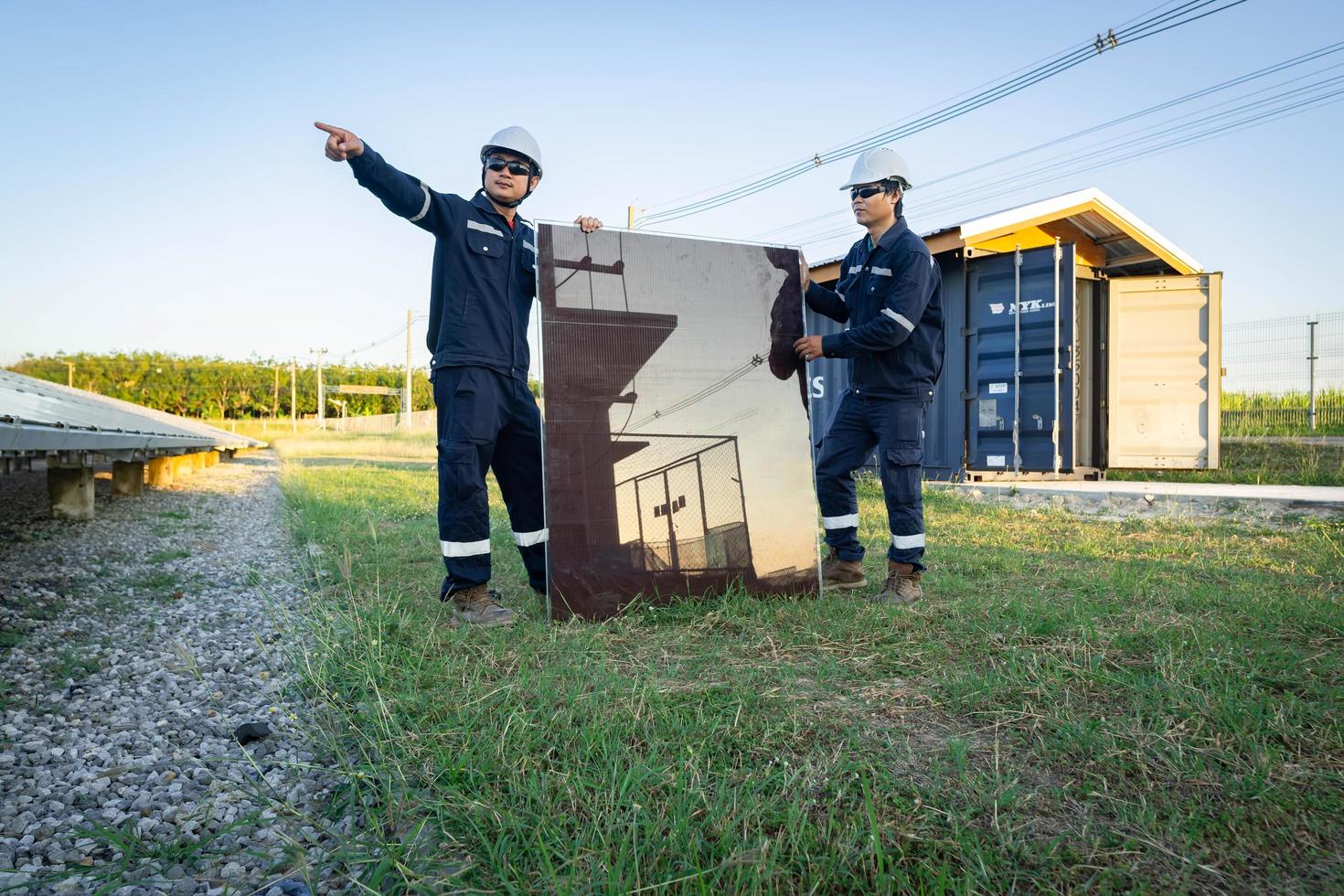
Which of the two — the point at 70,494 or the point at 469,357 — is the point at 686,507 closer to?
the point at 469,357

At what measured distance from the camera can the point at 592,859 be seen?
1355 mm

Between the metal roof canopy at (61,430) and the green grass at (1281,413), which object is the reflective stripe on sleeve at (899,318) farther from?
the green grass at (1281,413)

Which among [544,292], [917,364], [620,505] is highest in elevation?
[544,292]

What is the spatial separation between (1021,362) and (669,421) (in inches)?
244

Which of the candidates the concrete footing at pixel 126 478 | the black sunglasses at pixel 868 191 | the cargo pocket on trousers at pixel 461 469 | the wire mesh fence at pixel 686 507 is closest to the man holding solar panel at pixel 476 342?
the cargo pocket on trousers at pixel 461 469

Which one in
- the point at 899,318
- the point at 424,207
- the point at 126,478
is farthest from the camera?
the point at 126,478

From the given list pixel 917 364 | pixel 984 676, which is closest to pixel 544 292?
pixel 917 364

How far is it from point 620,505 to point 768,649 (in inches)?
37.0

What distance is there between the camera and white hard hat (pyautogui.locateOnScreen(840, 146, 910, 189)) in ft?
11.9

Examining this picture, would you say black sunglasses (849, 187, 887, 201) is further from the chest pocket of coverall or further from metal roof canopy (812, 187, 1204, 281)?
metal roof canopy (812, 187, 1204, 281)

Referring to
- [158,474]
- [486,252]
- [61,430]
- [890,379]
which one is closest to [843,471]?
[890,379]

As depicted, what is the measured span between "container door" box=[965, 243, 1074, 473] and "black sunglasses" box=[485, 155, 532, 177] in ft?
21.3

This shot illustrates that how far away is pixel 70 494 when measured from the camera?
7125 mm

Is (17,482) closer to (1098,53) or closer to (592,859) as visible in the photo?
(592,859)
